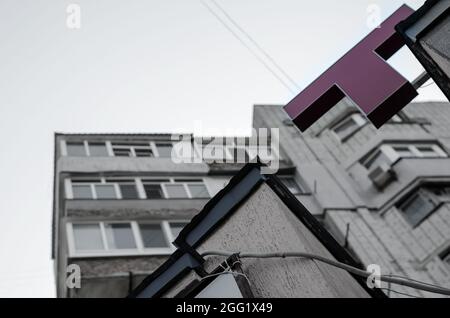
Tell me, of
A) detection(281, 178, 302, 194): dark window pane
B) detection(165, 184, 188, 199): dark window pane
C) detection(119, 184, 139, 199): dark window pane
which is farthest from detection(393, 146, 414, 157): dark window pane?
detection(119, 184, 139, 199): dark window pane

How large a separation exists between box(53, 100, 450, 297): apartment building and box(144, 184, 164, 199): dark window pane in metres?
0.05

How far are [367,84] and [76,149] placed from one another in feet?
56.5

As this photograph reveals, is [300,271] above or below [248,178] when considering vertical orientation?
below

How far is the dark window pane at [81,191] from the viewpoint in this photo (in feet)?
64.3

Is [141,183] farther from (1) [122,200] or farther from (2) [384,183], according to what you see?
(2) [384,183]

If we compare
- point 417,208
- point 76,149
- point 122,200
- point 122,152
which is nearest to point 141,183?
point 122,200

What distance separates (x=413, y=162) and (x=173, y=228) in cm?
844

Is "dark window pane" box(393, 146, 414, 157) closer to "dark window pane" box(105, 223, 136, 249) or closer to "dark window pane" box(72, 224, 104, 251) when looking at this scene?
"dark window pane" box(105, 223, 136, 249)

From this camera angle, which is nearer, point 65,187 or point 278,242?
point 278,242

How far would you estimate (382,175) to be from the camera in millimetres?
20422
